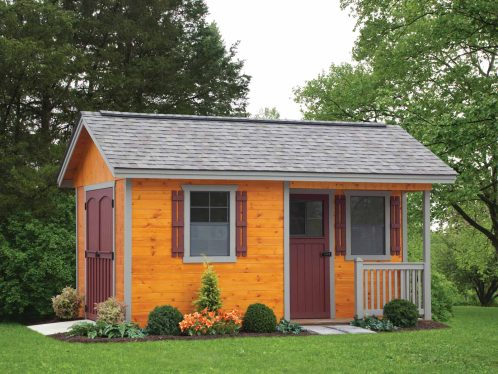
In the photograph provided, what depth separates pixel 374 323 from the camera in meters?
15.2

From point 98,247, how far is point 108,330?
9.70 ft

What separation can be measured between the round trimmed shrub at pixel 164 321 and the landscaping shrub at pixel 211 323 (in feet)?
0.41

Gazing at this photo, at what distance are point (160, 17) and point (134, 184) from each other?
19.2 meters

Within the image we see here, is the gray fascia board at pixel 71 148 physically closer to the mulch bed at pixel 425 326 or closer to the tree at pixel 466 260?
the mulch bed at pixel 425 326

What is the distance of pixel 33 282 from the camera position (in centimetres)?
1919

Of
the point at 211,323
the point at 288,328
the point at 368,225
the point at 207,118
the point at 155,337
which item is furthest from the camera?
the point at 207,118

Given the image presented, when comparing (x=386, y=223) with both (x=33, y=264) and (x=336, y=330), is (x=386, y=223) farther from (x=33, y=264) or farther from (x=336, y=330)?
(x=33, y=264)

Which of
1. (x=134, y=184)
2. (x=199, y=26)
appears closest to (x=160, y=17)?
(x=199, y=26)

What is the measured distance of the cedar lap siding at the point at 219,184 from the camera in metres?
14.4

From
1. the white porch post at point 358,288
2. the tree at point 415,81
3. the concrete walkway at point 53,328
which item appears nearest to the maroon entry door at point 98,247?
the concrete walkway at point 53,328

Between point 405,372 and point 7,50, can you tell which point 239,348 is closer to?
point 405,372

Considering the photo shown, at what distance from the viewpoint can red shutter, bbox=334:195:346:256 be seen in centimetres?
1650

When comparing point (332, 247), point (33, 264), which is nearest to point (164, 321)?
point (332, 247)

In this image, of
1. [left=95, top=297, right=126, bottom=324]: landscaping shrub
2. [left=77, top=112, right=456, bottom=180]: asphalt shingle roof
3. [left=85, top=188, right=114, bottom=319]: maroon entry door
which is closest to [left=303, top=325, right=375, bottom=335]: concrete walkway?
[left=77, top=112, right=456, bottom=180]: asphalt shingle roof
